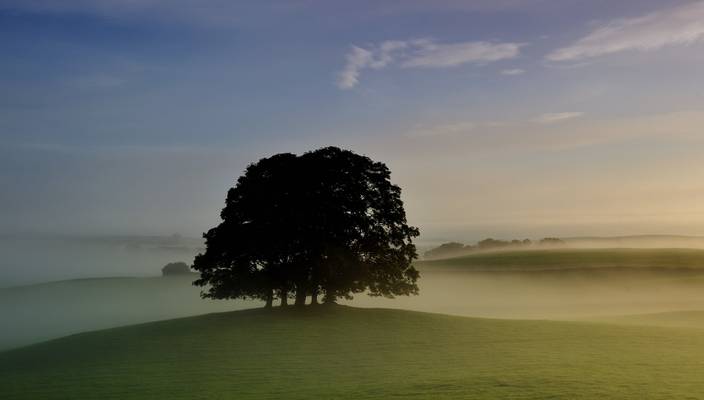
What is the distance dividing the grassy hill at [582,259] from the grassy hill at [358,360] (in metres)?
83.5

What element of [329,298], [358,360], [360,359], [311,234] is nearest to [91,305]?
[329,298]

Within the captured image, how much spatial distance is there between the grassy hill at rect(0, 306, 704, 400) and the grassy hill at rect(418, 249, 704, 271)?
83454 millimetres

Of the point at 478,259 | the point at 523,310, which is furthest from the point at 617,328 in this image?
the point at 478,259

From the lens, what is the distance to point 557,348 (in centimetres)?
3878

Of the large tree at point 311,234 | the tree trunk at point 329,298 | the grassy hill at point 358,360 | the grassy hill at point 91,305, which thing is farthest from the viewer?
the grassy hill at point 91,305

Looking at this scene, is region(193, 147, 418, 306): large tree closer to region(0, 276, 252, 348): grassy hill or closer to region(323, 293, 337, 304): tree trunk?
region(323, 293, 337, 304): tree trunk

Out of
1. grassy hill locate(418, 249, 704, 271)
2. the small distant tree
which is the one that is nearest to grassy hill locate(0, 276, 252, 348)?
the small distant tree

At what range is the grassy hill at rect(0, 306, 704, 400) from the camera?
27.9 m

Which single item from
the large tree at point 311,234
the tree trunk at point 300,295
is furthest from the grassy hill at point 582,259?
the tree trunk at point 300,295

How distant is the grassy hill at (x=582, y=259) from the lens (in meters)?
123

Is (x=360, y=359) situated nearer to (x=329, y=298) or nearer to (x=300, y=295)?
(x=329, y=298)

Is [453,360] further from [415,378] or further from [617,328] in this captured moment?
[617,328]

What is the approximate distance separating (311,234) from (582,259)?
94.5 metres

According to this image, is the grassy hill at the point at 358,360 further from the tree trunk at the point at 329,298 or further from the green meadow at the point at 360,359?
the tree trunk at the point at 329,298
